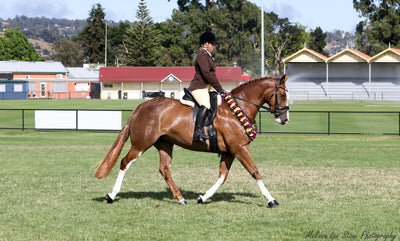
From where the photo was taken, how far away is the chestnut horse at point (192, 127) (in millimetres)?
9680

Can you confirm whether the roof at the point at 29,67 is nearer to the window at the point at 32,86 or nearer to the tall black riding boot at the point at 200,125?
the window at the point at 32,86

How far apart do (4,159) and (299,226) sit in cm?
1246

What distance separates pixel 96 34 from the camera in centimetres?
12544

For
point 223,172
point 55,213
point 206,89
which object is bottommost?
point 55,213

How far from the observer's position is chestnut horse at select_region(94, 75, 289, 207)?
9680 millimetres

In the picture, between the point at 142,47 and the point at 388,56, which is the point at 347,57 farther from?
the point at 142,47

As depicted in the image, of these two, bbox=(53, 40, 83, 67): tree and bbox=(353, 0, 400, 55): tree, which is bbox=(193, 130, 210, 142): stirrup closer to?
bbox=(353, 0, 400, 55): tree

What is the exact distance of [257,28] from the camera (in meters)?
115

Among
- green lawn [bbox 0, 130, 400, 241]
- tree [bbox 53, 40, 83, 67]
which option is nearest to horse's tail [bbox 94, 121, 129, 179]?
green lawn [bbox 0, 130, 400, 241]

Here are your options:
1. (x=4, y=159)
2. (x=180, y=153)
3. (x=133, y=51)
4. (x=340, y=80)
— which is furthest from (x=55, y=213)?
(x=133, y=51)

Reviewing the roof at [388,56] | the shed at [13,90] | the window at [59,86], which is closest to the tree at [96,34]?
the window at [59,86]

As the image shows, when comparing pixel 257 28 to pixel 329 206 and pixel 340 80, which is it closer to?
pixel 340 80

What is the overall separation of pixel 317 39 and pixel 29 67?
268 feet

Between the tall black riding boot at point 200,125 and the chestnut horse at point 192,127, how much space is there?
0.12 metres
